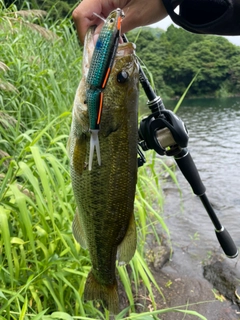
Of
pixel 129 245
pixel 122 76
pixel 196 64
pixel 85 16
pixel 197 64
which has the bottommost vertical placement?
pixel 197 64

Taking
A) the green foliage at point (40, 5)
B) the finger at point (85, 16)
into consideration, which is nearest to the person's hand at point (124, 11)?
the finger at point (85, 16)

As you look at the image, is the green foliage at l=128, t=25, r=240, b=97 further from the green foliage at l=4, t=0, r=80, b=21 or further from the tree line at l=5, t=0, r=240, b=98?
the green foliage at l=4, t=0, r=80, b=21

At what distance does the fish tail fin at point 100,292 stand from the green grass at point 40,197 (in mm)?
269

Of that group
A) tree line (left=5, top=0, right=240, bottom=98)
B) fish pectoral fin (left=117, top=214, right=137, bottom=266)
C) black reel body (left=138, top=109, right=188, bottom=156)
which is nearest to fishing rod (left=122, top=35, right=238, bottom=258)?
black reel body (left=138, top=109, right=188, bottom=156)

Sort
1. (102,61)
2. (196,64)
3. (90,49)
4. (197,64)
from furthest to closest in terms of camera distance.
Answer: (197,64), (196,64), (90,49), (102,61)

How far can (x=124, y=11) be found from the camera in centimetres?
161

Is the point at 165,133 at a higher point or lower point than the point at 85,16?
lower

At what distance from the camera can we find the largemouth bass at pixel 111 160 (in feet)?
4.58

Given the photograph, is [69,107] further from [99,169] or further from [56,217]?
[99,169]

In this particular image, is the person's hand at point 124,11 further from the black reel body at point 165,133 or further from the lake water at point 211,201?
the lake water at point 211,201

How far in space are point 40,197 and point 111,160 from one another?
70 centimetres

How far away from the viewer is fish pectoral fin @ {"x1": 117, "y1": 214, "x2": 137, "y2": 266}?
5.05 feet

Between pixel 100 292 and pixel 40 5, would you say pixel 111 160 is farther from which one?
pixel 40 5

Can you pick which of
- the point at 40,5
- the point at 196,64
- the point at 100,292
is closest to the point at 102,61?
the point at 100,292
